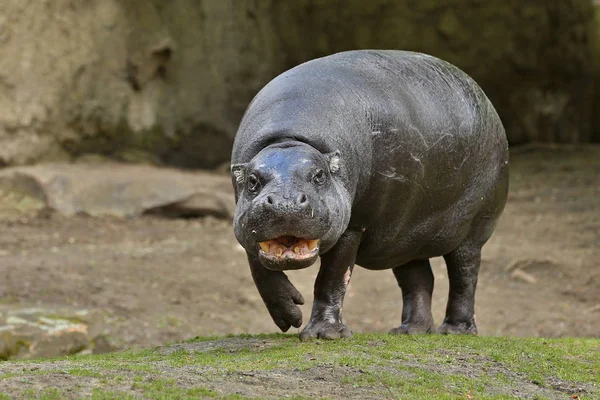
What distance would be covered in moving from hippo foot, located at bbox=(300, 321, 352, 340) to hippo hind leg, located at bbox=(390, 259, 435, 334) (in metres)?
1.12

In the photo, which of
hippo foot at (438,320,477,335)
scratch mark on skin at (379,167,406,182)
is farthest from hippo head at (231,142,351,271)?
hippo foot at (438,320,477,335)

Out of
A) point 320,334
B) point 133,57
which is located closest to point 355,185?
point 320,334

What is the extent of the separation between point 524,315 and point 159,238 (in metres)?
4.01

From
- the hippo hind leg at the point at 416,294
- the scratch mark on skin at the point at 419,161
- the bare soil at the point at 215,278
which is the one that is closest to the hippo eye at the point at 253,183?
the scratch mark on skin at the point at 419,161

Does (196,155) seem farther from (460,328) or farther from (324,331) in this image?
(324,331)

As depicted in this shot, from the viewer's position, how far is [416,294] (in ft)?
22.8

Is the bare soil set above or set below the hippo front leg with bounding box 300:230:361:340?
below

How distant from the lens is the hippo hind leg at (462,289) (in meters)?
6.89

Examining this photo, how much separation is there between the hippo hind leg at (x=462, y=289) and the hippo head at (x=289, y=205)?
5.90ft

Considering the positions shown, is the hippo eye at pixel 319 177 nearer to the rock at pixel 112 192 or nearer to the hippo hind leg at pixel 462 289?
the hippo hind leg at pixel 462 289

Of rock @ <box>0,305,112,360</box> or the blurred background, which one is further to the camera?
the blurred background

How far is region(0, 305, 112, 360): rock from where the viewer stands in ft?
24.7

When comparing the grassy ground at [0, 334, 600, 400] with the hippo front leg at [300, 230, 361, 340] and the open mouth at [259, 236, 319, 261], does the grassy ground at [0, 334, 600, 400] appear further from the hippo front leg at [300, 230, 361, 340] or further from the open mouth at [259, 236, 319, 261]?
the open mouth at [259, 236, 319, 261]

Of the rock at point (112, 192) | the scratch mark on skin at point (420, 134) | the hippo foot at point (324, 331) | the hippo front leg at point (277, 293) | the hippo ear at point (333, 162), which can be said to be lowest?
the rock at point (112, 192)
